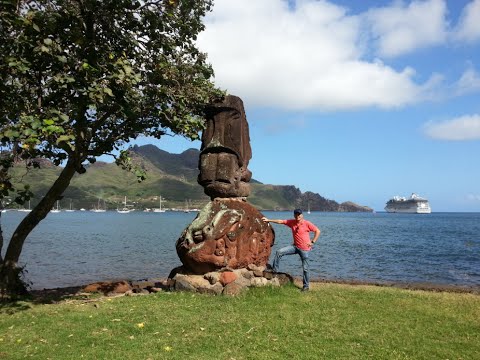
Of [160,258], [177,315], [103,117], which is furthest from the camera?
[160,258]

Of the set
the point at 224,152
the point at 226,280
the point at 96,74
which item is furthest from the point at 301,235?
the point at 96,74

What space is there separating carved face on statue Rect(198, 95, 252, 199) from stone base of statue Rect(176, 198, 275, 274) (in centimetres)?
57

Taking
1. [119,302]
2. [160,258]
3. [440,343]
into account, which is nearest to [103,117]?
[119,302]

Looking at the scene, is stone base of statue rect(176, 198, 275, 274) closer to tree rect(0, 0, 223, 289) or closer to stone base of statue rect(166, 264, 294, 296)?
stone base of statue rect(166, 264, 294, 296)

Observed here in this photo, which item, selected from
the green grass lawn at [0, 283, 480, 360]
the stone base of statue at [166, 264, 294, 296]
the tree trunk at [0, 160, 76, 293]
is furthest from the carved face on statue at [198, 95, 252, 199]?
the tree trunk at [0, 160, 76, 293]

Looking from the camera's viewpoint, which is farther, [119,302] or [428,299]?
[428,299]

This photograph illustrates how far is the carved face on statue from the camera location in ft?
50.1

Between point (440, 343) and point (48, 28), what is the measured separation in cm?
1038

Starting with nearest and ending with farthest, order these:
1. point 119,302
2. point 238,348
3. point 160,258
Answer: point 238,348
point 119,302
point 160,258

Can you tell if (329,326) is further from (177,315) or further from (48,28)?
(48,28)

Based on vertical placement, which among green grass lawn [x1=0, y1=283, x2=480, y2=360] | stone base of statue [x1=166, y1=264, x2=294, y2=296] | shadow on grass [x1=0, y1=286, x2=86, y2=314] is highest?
stone base of statue [x1=166, y1=264, x2=294, y2=296]

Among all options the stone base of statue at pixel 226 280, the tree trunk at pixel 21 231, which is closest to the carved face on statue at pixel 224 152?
the stone base of statue at pixel 226 280

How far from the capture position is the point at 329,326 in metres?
10.0

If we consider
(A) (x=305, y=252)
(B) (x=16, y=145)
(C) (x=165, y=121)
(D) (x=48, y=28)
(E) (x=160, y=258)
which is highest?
(D) (x=48, y=28)
